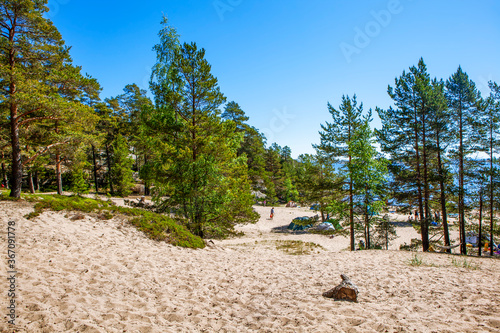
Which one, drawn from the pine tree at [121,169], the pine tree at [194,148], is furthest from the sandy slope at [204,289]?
the pine tree at [121,169]

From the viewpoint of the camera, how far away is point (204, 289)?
6.48m

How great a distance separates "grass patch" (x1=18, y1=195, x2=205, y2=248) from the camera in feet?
33.1

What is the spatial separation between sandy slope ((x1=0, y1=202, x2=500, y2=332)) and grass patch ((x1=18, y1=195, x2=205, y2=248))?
0.47 meters

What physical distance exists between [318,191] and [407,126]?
7.96 m

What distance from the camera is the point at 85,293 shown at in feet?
17.4

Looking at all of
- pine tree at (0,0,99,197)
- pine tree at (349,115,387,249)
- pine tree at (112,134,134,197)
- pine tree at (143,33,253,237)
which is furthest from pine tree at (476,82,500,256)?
pine tree at (112,134,134,197)

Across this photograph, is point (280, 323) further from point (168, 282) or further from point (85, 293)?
point (85, 293)

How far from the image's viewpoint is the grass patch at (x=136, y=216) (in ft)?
33.1

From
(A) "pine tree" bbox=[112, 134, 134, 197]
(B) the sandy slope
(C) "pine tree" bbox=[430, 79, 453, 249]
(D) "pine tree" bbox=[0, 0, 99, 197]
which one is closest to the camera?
(B) the sandy slope

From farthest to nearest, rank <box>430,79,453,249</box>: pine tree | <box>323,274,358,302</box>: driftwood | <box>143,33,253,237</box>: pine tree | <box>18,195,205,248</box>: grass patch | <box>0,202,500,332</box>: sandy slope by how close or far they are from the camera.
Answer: <box>430,79,453,249</box>: pine tree → <box>143,33,253,237</box>: pine tree → <box>18,195,205,248</box>: grass patch → <box>323,274,358,302</box>: driftwood → <box>0,202,500,332</box>: sandy slope

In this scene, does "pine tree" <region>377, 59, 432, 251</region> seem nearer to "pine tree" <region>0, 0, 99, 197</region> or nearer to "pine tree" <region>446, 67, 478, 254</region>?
"pine tree" <region>446, 67, 478, 254</region>

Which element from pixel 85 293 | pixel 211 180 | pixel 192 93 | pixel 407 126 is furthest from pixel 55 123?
pixel 407 126

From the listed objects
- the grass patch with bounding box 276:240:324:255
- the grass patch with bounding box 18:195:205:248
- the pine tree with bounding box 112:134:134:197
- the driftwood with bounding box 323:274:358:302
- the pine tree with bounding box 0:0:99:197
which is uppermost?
the pine tree with bounding box 0:0:99:197

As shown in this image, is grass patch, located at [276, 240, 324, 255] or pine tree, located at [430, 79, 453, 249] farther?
pine tree, located at [430, 79, 453, 249]
